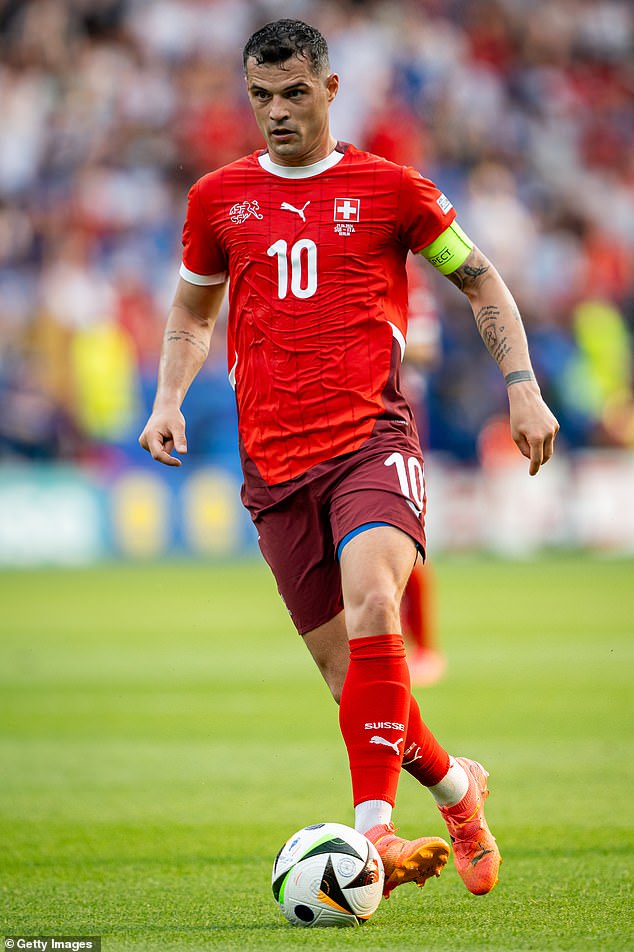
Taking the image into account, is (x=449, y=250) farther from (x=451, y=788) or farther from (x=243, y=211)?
(x=451, y=788)

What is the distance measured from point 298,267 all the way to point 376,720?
56.0 inches

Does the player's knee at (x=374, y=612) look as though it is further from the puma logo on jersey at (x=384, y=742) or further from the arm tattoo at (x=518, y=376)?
the arm tattoo at (x=518, y=376)

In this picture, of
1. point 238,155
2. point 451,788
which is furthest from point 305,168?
point 238,155

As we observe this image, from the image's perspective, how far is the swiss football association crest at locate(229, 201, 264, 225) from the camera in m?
Answer: 4.86

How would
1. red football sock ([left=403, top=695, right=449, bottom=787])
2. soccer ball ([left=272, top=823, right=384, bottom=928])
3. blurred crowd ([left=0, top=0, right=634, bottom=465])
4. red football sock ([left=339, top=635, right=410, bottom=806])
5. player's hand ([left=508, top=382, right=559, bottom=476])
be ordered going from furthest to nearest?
blurred crowd ([left=0, top=0, right=634, bottom=465]) → red football sock ([left=403, top=695, right=449, bottom=787]) → player's hand ([left=508, top=382, right=559, bottom=476]) → red football sock ([left=339, top=635, right=410, bottom=806]) → soccer ball ([left=272, top=823, right=384, bottom=928])

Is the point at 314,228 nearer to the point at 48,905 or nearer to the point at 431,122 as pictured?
the point at 48,905

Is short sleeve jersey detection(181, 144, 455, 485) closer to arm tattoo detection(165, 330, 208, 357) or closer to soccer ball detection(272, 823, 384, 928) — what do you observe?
arm tattoo detection(165, 330, 208, 357)

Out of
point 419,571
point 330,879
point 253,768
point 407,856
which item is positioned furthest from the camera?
point 419,571

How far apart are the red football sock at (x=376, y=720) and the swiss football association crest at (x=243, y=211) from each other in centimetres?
141

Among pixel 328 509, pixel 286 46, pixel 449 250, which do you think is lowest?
pixel 328 509

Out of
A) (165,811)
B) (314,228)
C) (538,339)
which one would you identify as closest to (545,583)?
(538,339)

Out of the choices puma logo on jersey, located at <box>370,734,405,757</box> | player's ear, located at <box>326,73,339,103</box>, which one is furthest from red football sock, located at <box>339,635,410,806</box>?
player's ear, located at <box>326,73,339,103</box>

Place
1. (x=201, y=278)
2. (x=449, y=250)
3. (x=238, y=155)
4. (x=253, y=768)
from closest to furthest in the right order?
(x=449, y=250) < (x=201, y=278) < (x=253, y=768) < (x=238, y=155)

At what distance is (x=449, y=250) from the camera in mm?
4785
